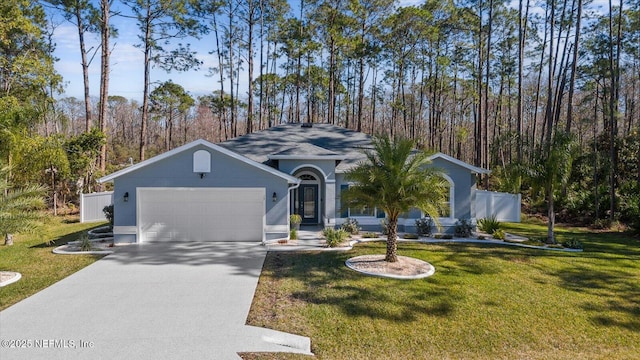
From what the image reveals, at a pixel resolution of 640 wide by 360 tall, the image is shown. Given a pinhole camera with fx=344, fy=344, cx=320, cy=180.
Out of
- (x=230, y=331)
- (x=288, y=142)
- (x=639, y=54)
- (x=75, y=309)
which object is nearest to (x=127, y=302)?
(x=75, y=309)

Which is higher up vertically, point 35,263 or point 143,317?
point 35,263

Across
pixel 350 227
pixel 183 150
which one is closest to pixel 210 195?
pixel 183 150

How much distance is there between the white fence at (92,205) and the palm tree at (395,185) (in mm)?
15095

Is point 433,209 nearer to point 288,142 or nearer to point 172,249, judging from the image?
point 172,249

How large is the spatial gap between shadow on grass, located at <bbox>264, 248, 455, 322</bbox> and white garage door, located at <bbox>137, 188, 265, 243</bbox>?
10.6 feet

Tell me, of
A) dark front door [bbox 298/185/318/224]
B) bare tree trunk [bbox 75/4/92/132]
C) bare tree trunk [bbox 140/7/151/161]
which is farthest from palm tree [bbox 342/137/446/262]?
bare tree trunk [bbox 75/4/92/132]

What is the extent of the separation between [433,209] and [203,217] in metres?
8.14

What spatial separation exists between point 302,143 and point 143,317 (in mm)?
11333

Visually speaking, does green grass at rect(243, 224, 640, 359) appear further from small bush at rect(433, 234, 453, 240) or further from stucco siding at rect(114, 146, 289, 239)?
small bush at rect(433, 234, 453, 240)

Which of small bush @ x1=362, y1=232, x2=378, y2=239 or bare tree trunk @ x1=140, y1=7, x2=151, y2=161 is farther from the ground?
bare tree trunk @ x1=140, y1=7, x2=151, y2=161

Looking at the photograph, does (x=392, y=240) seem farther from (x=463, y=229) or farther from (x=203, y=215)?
(x=203, y=215)

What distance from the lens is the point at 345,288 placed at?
26.2ft

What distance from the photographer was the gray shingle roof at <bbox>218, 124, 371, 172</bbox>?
1517cm

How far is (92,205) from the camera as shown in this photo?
711 inches
